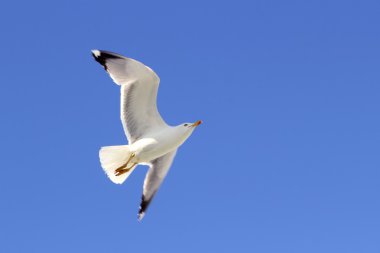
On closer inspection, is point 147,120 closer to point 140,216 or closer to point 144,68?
point 144,68

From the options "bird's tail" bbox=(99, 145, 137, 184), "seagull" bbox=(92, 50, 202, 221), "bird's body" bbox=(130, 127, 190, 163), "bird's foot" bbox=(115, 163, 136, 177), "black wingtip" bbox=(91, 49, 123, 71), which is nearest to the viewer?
"black wingtip" bbox=(91, 49, 123, 71)

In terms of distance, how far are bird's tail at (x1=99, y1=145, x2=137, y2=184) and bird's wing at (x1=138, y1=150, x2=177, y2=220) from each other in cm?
63

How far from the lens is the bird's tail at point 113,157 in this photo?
1076cm

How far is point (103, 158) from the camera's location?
35.6 ft

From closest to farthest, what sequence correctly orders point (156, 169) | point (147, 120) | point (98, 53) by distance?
point (98, 53)
point (147, 120)
point (156, 169)

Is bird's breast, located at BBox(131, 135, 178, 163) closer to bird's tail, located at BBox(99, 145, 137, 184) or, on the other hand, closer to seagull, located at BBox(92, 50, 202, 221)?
seagull, located at BBox(92, 50, 202, 221)

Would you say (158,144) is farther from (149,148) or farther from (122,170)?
(122,170)

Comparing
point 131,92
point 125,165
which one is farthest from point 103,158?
point 131,92

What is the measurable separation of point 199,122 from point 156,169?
1.36m

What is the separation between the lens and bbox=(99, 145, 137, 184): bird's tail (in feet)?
35.3

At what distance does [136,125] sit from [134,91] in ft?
1.97

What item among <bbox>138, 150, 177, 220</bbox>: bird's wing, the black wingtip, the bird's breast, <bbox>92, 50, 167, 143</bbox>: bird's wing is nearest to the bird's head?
the bird's breast

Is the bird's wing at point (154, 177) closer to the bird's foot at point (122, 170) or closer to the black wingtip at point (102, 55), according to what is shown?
the bird's foot at point (122, 170)

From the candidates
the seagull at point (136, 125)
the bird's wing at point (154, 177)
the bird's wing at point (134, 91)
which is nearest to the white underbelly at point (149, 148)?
the seagull at point (136, 125)
